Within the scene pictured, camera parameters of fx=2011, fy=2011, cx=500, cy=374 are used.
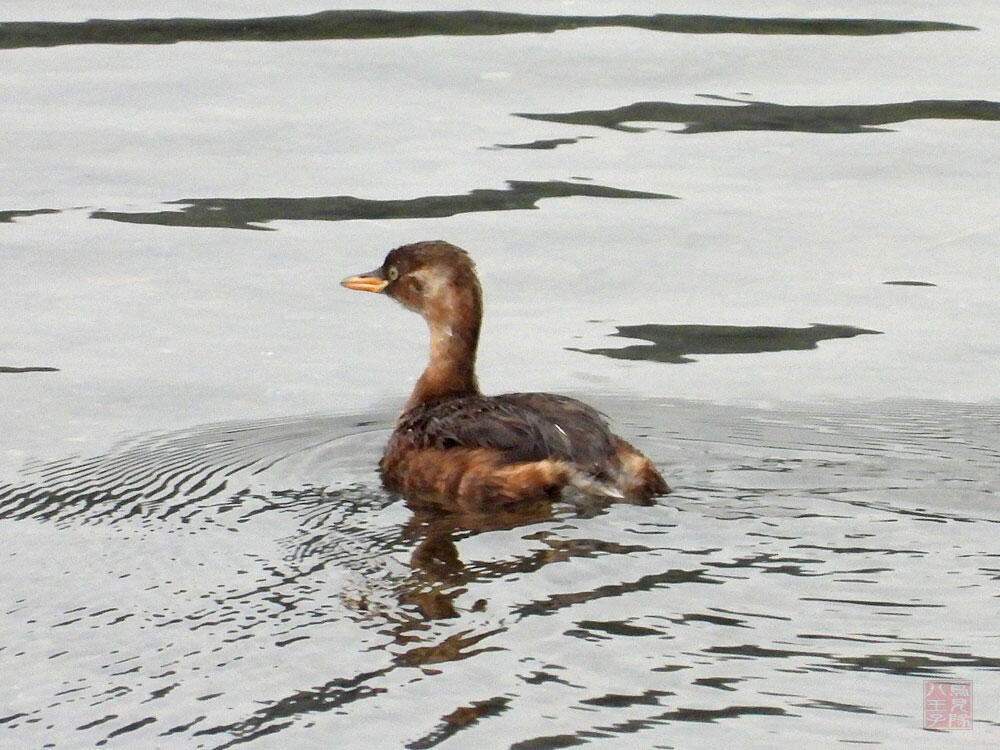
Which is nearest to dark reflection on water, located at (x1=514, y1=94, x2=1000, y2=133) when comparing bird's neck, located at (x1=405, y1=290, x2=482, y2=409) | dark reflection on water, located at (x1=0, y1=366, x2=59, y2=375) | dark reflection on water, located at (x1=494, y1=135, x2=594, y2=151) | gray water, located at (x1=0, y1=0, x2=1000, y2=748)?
gray water, located at (x1=0, y1=0, x2=1000, y2=748)

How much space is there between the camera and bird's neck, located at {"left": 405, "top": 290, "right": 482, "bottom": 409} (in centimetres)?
903

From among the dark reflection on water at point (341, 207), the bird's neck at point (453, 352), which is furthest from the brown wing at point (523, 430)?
the dark reflection on water at point (341, 207)

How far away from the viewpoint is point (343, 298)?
11062 millimetres

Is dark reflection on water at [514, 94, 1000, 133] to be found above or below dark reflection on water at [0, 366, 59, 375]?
above

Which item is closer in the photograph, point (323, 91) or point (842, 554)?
point (842, 554)

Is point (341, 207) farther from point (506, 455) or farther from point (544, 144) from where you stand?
point (506, 455)

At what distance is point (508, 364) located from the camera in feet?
33.1

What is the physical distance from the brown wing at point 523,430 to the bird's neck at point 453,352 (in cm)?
56

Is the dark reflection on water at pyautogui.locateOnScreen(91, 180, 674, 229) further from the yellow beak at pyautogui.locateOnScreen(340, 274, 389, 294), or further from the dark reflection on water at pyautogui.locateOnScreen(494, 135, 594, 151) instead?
the yellow beak at pyautogui.locateOnScreen(340, 274, 389, 294)

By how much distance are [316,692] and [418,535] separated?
1711mm

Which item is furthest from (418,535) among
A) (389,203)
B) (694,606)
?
(389,203)

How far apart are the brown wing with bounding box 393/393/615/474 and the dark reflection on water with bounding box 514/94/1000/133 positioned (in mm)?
→ 5478

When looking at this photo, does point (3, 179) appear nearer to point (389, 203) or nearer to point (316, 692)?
point (389, 203)

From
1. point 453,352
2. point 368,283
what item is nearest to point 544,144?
point 368,283
